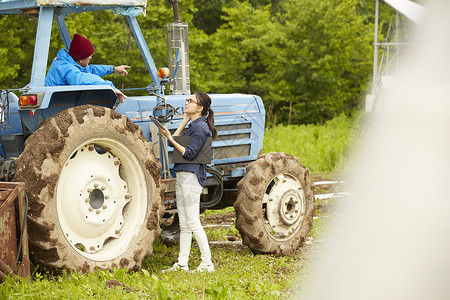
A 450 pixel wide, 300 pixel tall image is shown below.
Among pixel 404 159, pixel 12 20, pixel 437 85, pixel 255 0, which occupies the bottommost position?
pixel 404 159

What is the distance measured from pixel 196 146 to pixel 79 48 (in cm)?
146

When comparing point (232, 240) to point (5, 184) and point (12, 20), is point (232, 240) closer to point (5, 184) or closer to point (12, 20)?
point (5, 184)

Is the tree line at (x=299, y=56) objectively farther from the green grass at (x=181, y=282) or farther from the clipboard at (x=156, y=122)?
the clipboard at (x=156, y=122)

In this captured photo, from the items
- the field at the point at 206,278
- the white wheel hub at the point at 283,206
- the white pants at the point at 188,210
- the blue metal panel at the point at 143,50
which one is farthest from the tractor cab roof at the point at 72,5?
the white wheel hub at the point at 283,206

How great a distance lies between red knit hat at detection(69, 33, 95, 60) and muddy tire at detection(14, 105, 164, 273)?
3.00 feet

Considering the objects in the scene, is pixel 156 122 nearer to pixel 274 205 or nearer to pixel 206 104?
pixel 206 104

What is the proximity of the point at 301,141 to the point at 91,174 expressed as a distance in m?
12.9

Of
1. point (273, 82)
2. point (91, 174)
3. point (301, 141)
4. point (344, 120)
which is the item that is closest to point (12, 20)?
point (301, 141)

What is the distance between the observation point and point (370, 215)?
3.67 ft

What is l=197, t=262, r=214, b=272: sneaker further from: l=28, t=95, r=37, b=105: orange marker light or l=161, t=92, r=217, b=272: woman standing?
l=28, t=95, r=37, b=105: orange marker light

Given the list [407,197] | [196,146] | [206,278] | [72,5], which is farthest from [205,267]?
[407,197]

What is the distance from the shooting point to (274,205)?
667 centimetres

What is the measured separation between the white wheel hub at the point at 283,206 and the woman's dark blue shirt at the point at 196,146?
3.80 feet

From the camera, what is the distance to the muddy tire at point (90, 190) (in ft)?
14.8
